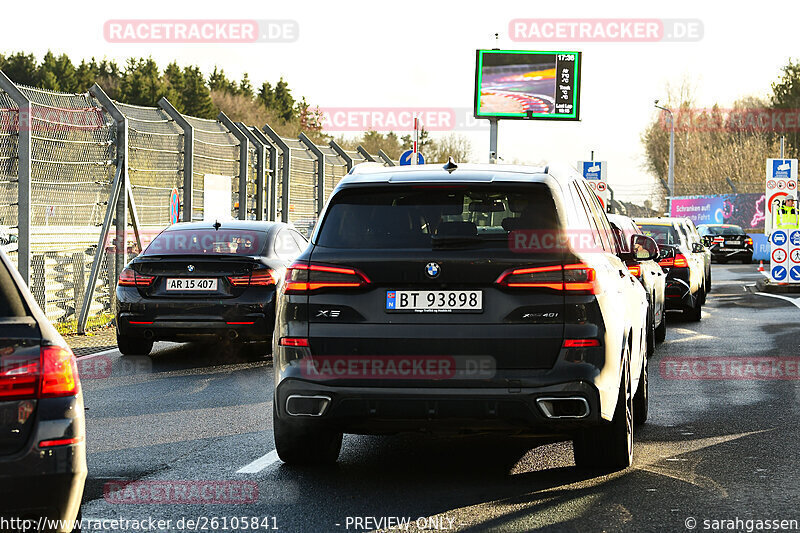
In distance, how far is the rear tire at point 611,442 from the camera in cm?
665

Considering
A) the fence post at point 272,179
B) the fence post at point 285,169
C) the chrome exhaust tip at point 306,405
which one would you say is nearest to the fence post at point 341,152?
the fence post at point 285,169

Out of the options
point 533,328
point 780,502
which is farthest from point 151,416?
point 780,502

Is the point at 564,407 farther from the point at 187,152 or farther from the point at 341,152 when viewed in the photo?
the point at 341,152

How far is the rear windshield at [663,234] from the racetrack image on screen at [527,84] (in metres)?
16.9

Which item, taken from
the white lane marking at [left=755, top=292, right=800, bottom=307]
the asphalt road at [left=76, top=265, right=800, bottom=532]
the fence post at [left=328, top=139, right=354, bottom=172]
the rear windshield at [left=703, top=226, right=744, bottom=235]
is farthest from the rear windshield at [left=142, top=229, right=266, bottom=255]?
the rear windshield at [left=703, top=226, right=744, bottom=235]

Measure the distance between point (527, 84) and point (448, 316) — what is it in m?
30.1

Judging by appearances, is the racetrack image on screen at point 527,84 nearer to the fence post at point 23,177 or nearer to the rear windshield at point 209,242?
the fence post at point 23,177

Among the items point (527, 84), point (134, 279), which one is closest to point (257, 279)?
point (134, 279)

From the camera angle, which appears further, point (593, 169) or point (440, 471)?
point (593, 169)

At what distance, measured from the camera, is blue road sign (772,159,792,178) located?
2561 centimetres

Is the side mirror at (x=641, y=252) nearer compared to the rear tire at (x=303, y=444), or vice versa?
the rear tire at (x=303, y=444)

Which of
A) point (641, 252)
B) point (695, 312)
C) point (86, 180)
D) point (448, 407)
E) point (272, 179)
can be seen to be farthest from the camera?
point (272, 179)

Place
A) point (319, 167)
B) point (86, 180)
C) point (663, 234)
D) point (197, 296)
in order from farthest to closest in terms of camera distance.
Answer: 1. point (319, 167)
2. point (663, 234)
3. point (86, 180)
4. point (197, 296)

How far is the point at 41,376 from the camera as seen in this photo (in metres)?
4.32
